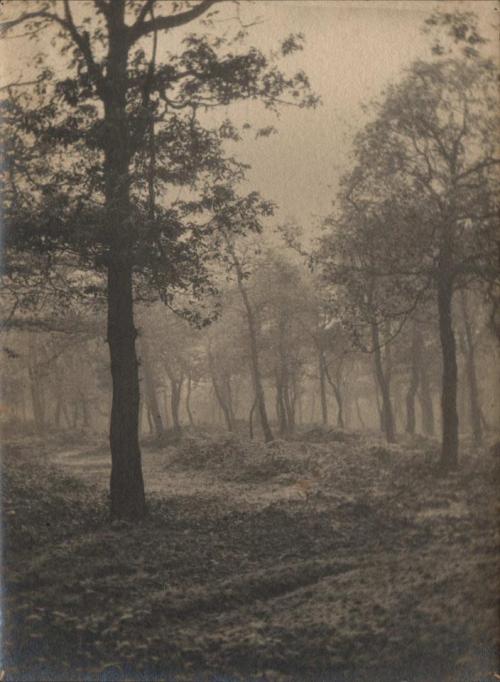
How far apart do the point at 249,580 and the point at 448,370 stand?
206 inches

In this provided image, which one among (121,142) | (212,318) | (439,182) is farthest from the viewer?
(212,318)

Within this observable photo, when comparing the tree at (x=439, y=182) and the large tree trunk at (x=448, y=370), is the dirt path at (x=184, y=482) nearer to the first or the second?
the large tree trunk at (x=448, y=370)

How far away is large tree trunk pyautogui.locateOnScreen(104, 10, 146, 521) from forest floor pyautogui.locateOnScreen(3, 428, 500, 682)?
384 mm

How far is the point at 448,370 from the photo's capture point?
9742 mm

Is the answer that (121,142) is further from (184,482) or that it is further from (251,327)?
(251,327)

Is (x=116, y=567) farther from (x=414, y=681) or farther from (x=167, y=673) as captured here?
(x=414, y=681)

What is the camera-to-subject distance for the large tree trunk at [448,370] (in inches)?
344

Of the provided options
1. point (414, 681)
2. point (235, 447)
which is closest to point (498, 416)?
point (414, 681)

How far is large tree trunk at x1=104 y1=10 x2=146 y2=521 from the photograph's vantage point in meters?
6.97

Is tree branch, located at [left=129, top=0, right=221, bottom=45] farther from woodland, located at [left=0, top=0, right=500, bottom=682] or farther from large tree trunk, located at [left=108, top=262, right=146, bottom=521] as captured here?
large tree trunk, located at [left=108, top=262, right=146, bottom=521]

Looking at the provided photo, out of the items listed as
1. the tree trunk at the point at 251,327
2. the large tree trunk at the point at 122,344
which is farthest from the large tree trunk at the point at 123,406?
the tree trunk at the point at 251,327

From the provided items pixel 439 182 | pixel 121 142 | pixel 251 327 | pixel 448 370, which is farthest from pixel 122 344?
pixel 251 327

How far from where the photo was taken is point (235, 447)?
14.0 meters

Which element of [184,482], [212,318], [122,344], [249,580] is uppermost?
[212,318]
